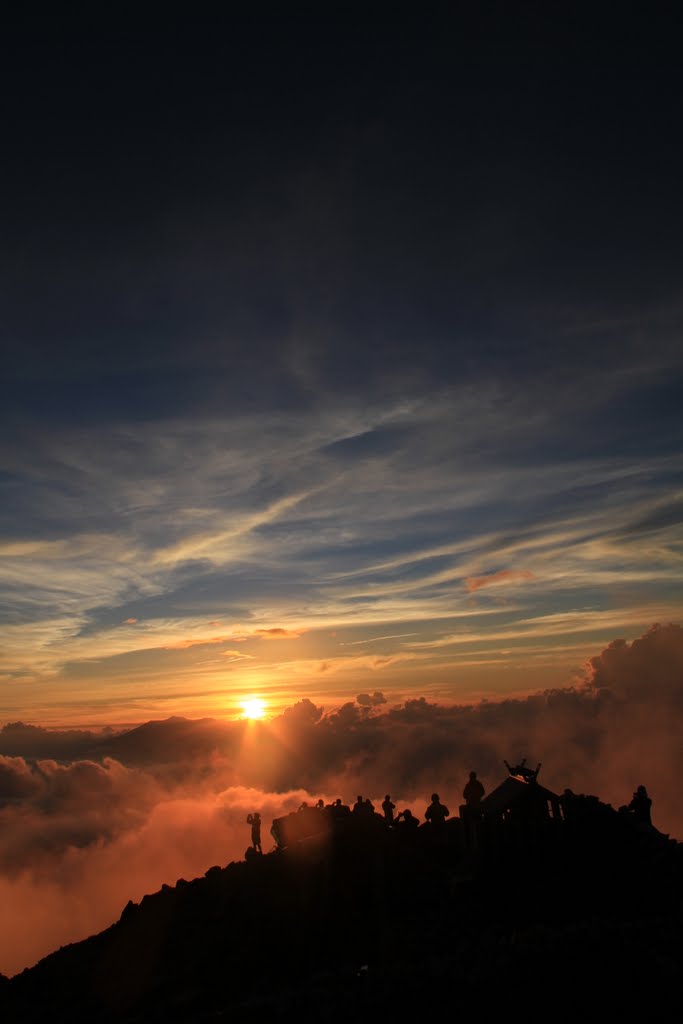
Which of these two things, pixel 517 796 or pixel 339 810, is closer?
pixel 517 796

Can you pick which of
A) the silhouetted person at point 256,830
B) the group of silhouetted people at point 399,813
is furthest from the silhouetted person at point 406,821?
the silhouetted person at point 256,830

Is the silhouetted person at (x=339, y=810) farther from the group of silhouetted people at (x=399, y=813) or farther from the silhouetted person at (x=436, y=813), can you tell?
the silhouetted person at (x=436, y=813)

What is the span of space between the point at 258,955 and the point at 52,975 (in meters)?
11.0

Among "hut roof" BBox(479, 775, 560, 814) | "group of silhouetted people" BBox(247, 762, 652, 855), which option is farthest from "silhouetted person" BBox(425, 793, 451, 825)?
"hut roof" BBox(479, 775, 560, 814)

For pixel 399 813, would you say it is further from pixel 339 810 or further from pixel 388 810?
pixel 339 810

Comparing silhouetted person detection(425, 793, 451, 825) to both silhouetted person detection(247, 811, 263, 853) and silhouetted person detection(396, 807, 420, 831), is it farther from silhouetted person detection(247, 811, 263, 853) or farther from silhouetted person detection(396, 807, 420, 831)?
silhouetted person detection(247, 811, 263, 853)

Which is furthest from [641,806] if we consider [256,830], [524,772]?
[256,830]

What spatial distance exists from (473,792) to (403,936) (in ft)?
21.3

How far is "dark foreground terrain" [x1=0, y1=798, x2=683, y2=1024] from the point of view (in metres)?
13.7

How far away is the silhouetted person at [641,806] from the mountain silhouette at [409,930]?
0.68m

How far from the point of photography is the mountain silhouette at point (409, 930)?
45.2ft

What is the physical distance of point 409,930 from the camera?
20.2 metres

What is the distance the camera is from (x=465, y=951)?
15742mm

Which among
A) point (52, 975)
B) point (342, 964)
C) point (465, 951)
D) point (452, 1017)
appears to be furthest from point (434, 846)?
point (52, 975)
